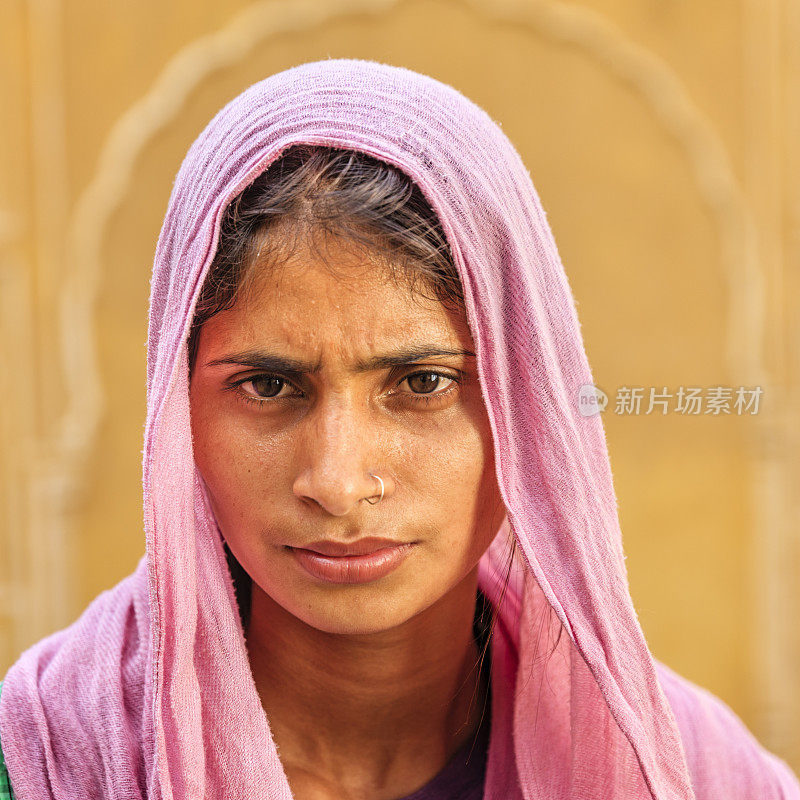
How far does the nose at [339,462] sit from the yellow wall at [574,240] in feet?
8.39

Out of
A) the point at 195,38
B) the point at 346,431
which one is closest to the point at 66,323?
the point at 195,38

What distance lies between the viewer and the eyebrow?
1.12m

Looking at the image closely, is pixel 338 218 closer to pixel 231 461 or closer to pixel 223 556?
pixel 231 461

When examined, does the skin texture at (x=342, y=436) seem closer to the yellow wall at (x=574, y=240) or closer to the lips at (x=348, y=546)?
the lips at (x=348, y=546)

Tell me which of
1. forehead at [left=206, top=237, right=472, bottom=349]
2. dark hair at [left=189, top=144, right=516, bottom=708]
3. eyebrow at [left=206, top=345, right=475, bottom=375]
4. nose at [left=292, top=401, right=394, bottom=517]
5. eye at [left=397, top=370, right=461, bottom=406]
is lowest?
nose at [left=292, top=401, right=394, bottom=517]

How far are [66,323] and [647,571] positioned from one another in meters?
2.23

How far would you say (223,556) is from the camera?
129cm

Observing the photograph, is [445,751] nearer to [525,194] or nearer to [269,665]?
[269,665]

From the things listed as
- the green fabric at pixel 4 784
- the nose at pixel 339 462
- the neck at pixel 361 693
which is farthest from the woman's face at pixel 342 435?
the green fabric at pixel 4 784

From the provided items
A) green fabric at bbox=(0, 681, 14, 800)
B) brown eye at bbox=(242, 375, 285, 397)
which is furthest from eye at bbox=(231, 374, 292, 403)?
green fabric at bbox=(0, 681, 14, 800)

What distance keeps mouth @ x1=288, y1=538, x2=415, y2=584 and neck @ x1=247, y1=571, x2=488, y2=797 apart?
20cm

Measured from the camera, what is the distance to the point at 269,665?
139cm

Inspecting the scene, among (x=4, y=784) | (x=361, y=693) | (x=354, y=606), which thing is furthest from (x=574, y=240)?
(x=4, y=784)

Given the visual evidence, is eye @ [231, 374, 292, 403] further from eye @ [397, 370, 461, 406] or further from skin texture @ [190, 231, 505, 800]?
eye @ [397, 370, 461, 406]
